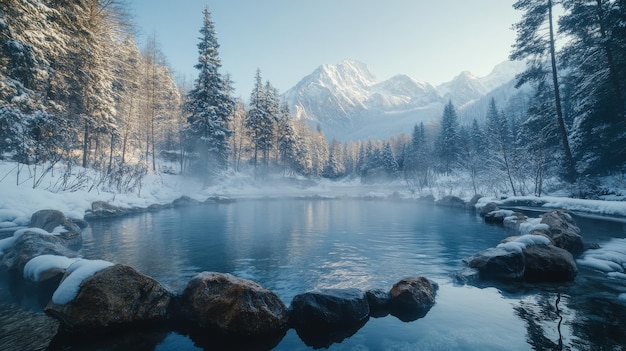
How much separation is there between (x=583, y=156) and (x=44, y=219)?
97.0 feet

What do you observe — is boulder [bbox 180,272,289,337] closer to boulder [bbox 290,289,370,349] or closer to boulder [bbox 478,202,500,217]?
boulder [bbox 290,289,370,349]

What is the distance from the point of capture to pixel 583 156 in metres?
18.7

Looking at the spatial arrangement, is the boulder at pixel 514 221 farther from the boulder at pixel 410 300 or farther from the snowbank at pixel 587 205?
the boulder at pixel 410 300

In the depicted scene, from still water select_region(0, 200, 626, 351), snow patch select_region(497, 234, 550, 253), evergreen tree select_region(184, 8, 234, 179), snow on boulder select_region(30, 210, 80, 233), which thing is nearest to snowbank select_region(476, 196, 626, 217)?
still water select_region(0, 200, 626, 351)

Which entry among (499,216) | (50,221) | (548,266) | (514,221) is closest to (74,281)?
(50,221)

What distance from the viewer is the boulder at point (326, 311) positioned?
5020mm

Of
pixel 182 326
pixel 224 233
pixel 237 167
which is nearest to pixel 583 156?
pixel 224 233

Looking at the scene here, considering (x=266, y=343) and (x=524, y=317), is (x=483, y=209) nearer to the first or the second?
(x=524, y=317)

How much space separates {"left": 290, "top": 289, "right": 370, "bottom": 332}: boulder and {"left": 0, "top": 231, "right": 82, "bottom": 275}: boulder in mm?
6884

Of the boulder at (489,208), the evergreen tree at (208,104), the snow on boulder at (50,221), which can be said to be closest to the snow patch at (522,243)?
the boulder at (489,208)

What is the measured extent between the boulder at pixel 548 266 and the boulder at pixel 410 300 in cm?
322

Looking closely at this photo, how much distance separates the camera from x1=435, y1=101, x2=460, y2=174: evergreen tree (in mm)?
62188

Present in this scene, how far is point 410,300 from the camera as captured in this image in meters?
5.66

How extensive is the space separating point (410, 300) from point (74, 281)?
616 cm
